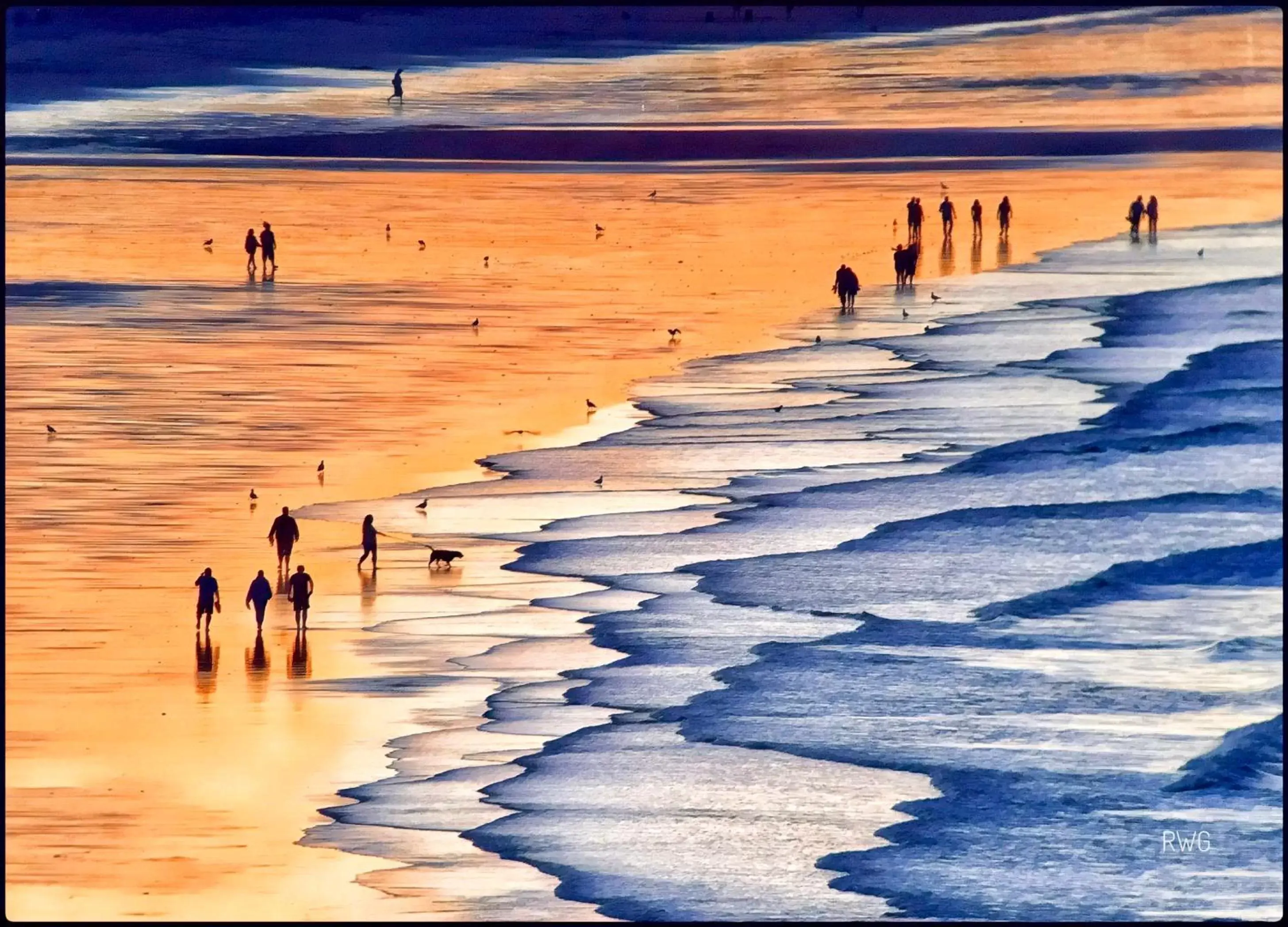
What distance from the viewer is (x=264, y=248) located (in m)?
28.4

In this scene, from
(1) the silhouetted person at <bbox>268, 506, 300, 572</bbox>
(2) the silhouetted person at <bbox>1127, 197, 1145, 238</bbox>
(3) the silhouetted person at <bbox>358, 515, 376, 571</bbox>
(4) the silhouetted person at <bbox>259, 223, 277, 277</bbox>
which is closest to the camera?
(3) the silhouetted person at <bbox>358, 515, 376, 571</bbox>

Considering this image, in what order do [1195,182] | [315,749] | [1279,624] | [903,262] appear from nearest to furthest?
1. [315,749]
2. [1279,624]
3. [903,262]
4. [1195,182]

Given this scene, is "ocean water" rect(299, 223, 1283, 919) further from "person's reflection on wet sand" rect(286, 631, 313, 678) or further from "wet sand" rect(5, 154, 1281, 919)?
"person's reflection on wet sand" rect(286, 631, 313, 678)

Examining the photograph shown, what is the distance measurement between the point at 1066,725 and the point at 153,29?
37106 millimetres

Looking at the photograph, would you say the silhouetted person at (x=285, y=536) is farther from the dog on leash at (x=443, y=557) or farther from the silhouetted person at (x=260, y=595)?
the silhouetted person at (x=260, y=595)

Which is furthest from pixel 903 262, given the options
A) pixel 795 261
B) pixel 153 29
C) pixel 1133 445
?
pixel 153 29

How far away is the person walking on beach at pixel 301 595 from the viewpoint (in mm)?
14125

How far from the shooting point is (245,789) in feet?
38.2

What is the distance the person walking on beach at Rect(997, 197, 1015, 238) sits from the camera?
3216 centimetres

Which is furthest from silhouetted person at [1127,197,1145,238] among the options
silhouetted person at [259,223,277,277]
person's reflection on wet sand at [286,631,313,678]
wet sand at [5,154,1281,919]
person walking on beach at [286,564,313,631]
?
person's reflection on wet sand at [286,631,313,678]

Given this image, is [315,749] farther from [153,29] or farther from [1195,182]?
[153,29]

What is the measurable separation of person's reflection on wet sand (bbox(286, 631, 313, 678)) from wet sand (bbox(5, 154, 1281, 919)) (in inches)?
1.6

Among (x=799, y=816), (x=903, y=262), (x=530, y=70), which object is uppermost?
(x=530, y=70)

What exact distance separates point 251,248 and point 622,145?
14.2 meters
